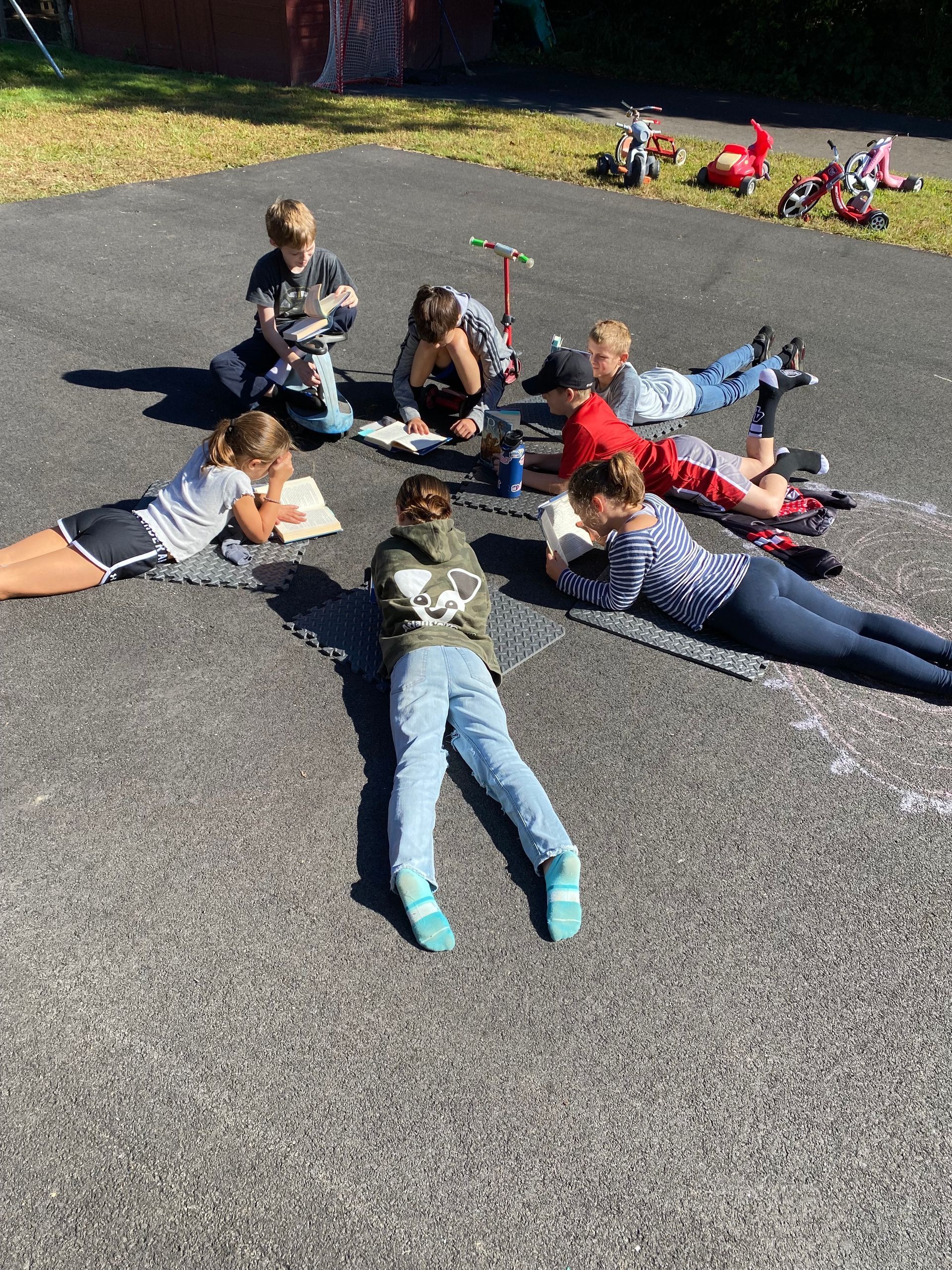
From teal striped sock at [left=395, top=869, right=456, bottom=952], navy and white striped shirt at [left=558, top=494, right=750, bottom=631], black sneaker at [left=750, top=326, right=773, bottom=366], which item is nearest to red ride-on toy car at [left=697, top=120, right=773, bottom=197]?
black sneaker at [left=750, top=326, right=773, bottom=366]

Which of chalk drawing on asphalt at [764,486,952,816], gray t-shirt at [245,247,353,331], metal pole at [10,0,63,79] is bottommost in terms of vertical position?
chalk drawing on asphalt at [764,486,952,816]

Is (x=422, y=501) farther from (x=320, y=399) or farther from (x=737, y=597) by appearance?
(x=320, y=399)

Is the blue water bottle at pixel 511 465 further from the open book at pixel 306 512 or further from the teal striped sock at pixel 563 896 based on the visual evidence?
the teal striped sock at pixel 563 896

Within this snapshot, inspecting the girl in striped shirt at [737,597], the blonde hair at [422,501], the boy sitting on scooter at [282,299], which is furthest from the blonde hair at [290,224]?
the girl in striped shirt at [737,597]

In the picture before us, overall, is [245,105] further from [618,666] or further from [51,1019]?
[51,1019]

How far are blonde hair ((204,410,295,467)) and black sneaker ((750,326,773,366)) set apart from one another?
4.33 meters

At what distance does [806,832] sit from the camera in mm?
3604

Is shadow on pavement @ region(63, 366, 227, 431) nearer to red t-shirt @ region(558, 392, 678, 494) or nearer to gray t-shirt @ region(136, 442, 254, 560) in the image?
gray t-shirt @ region(136, 442, 254, 560)

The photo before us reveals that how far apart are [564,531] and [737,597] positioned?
1.06 meters

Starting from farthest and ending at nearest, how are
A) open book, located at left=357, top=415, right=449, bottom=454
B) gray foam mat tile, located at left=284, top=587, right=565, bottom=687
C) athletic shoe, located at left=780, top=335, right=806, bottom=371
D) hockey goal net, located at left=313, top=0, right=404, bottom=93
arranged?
1. hockey goal net, located at left=313, top=0, right=404, bottom=93
2. athletic shoe, located at left=780, top=335, right=806, bottom=371
3. open book, located at left=357, top=415, right=449, bottom=454
4. gray foam mat tile, located at left=284, top=587, right=565, bottom=687

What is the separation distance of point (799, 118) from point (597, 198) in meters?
8.46

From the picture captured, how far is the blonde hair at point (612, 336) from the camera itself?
18.5ft

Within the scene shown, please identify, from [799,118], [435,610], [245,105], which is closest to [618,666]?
[435,610]

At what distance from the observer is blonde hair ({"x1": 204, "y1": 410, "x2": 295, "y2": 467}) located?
4.59 metres
